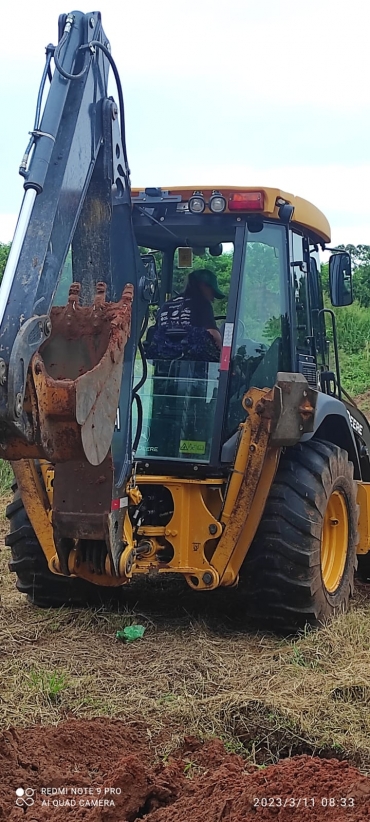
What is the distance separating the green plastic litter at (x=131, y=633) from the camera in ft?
16.7

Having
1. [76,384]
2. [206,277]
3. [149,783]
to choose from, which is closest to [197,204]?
[206,277]

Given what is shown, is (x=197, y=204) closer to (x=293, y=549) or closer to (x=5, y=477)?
(x=293, y=549)

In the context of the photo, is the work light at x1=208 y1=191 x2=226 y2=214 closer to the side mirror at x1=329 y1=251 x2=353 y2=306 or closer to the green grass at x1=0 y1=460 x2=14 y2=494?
the side mirror at x1=329 y1=251 x2=353 y2=306

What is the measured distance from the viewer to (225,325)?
5266 mm

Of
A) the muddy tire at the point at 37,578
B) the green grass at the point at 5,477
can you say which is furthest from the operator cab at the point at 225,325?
the green grass at the point at 5,477

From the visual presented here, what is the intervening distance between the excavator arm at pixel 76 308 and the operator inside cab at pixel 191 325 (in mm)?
760

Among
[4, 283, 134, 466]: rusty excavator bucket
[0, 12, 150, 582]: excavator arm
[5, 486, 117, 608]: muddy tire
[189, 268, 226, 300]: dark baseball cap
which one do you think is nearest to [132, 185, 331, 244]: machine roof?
[189, 268, 226, 300]: dark baseball cap

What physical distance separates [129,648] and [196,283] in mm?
2198

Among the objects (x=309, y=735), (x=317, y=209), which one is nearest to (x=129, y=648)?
(x=309, y=735)

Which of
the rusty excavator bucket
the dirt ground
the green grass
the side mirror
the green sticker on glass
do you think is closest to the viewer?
the dirt ground

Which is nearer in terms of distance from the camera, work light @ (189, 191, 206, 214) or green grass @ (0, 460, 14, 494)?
work light @ (189, 191, 206, 214)

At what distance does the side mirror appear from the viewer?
20.2 feet

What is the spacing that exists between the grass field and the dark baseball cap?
75.7 inches

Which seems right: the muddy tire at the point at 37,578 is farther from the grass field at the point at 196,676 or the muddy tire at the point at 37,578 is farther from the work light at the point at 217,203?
the work light at the point at 217,203
